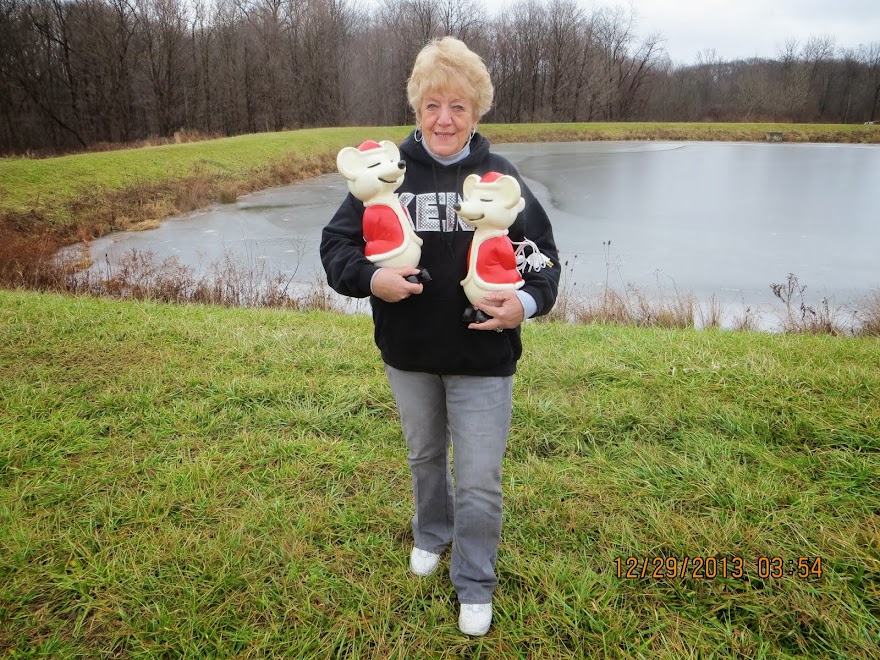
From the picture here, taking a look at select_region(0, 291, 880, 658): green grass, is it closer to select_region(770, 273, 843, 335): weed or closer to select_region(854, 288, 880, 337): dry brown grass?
select_region(770, 273, 843, 335): weed

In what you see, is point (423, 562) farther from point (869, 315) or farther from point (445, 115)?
point (869, 315)

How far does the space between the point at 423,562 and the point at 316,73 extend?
3160 centimetres

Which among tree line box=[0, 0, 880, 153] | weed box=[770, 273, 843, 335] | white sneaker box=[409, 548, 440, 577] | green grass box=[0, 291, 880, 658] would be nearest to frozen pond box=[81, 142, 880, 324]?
weed box=[770, 273, 843, 335]

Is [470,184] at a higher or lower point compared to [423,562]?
higher

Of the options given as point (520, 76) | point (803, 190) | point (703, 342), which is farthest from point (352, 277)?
point (520, 76)

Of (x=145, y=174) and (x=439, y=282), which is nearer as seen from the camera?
(x=439, y=282)

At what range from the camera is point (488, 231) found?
1547 mm

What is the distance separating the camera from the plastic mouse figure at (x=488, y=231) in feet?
4.94

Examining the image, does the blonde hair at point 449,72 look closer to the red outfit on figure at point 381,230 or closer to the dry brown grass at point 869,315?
the red outfit on figure at point 381,230

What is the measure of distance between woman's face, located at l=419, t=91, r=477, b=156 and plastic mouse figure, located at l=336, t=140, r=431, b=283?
110 millimetres

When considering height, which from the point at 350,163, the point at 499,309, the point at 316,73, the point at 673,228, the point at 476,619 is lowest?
the point at 476,619

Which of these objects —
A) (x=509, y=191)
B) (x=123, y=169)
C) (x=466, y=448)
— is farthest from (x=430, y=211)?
(x=123, y=169)
